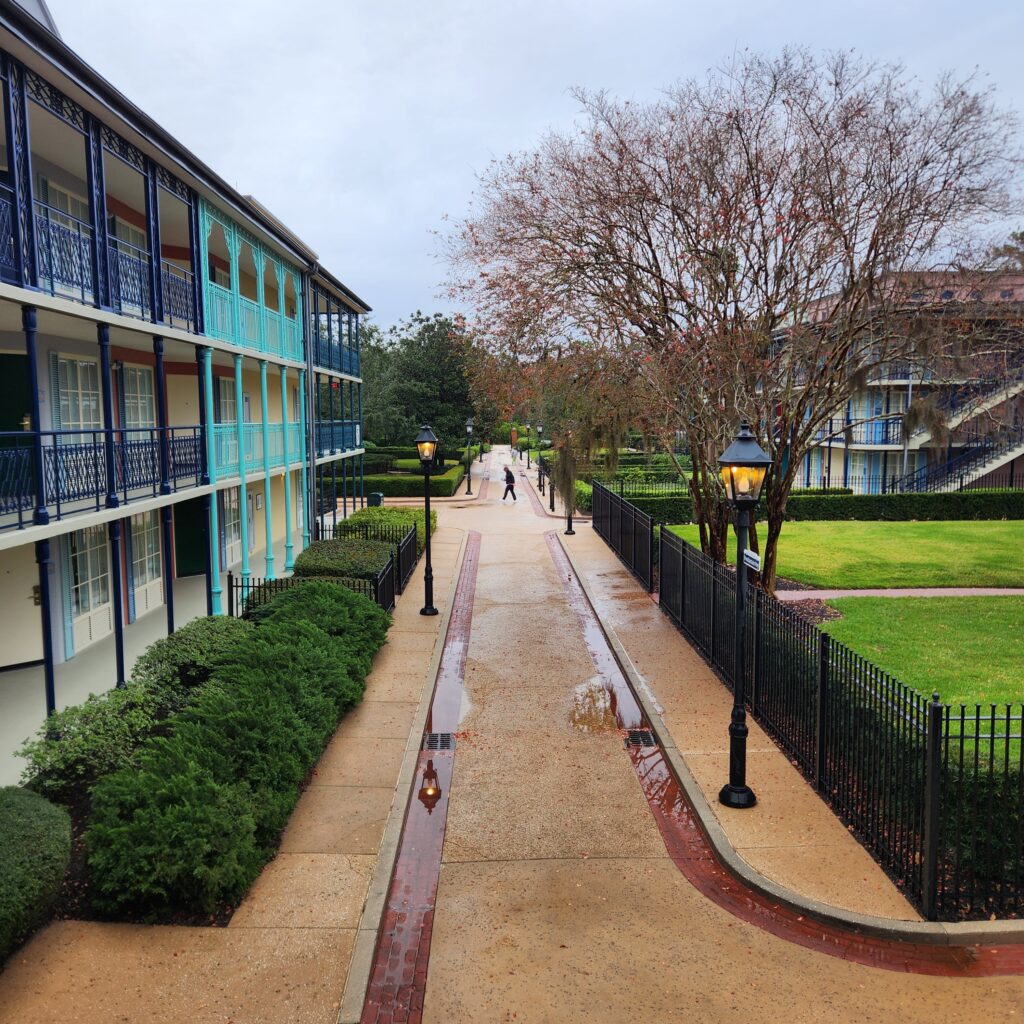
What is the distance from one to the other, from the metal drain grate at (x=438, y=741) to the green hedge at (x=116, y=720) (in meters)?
2.75

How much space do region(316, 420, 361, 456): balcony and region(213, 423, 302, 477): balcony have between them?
1.24m

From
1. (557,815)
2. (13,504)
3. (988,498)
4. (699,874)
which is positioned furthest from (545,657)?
(988,498)

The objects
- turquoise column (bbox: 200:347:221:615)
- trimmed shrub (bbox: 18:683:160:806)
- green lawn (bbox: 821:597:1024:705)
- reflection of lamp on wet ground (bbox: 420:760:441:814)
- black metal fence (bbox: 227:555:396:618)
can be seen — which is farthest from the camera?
turquoise column (bbox: 200:347:221:615)

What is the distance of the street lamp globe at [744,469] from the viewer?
814 centimetres

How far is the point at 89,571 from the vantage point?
14.5 meters

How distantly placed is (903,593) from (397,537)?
1122 cm

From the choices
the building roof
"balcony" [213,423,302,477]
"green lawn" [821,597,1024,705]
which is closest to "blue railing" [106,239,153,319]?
the building roof

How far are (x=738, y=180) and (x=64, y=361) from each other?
11490 millimetres

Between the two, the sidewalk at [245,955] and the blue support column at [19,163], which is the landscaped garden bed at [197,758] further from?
the blue support column at [19,163]

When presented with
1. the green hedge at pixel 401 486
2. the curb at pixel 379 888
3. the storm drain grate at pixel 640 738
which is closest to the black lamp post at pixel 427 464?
the curb at pixel 379 888

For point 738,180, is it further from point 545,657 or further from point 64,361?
point 64,361

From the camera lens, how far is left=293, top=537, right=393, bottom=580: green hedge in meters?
16.1

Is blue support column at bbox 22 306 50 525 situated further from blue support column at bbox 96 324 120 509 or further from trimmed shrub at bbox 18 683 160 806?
trimmed shrub at bbox 18 683 160 806

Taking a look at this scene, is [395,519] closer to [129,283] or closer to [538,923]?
[129,283]
